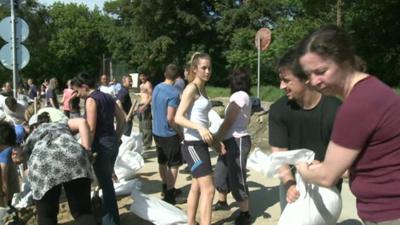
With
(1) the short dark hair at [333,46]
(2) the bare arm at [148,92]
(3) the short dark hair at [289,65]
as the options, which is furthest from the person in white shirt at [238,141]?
Answer: (2) the bare arm at [148,92]

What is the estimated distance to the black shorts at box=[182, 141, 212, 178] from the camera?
516 cm

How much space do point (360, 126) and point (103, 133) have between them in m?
3.66

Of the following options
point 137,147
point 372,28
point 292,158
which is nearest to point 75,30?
point 372,28

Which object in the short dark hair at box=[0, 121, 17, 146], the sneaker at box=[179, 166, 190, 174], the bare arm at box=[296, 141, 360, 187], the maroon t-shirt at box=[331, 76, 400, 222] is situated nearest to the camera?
the maroon t-shirt at box=[331, 76, 400, 222]

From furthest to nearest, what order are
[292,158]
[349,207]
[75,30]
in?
[75,30]
[349,207]
[292,158]

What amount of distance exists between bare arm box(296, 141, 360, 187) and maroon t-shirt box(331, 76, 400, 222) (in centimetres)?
3

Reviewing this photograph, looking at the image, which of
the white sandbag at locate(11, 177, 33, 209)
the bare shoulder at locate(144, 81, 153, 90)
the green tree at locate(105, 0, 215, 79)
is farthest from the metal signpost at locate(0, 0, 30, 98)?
the green tree at locate(105, 0, 215, 79)

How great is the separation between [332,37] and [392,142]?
502 mm

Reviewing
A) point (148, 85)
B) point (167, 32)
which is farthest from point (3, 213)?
point (167, 32)

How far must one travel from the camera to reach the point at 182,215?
18.9 ft

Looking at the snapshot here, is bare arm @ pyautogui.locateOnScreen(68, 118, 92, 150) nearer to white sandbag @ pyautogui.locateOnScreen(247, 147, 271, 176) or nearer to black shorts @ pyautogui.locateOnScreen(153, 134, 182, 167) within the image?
white sandbag @ pyautogui.locateOnScreen(247, 147, 271, 176)

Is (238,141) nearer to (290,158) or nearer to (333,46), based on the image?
(290,158)

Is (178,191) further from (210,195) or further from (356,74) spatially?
(356,74)

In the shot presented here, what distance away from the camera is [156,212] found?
5.72 metres
